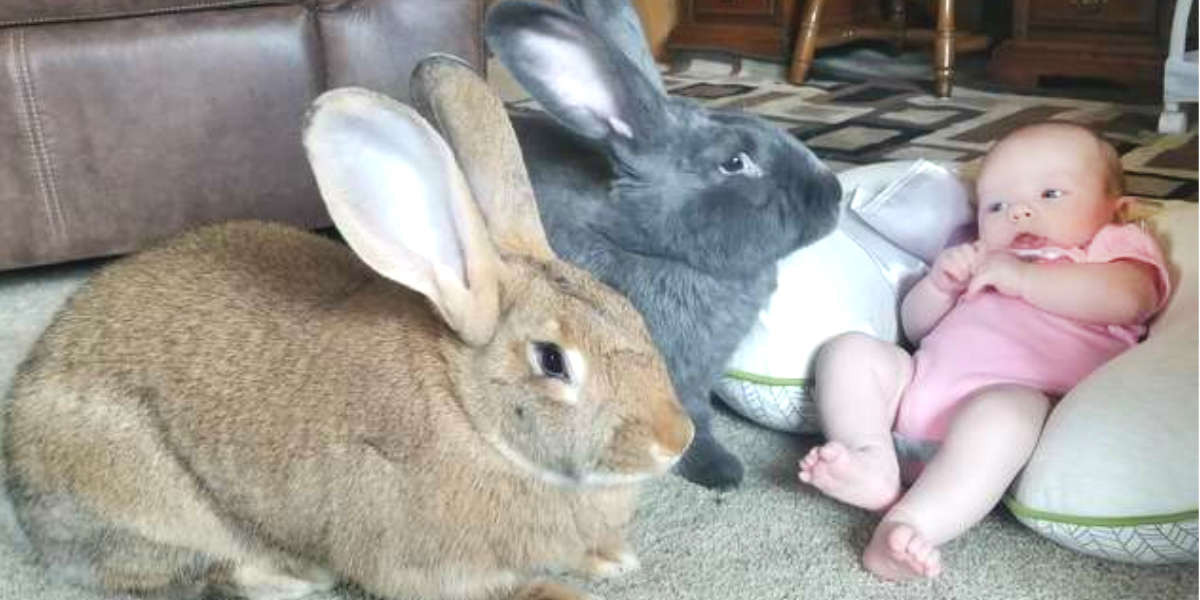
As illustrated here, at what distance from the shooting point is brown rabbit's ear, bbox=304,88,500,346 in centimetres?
70

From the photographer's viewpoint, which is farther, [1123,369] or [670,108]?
[670,108]

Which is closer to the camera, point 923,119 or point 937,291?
point 937,291

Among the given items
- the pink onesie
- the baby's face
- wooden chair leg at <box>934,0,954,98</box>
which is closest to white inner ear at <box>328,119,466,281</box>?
the pink onesie

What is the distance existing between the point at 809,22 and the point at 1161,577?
7.44ft

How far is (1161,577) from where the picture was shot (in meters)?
0.81

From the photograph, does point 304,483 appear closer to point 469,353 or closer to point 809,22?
point 469,353

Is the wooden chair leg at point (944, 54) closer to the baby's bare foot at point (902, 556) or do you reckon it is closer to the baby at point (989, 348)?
the baby at point (989, 348)

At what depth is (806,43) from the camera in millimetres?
2932

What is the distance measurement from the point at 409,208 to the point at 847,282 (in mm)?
486

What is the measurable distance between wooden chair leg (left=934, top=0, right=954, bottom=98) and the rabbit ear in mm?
1781

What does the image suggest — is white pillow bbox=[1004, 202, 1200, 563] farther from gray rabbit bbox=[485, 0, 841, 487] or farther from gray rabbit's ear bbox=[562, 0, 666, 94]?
gray rabbit's ear bbox=[562, 0, 666, 94]

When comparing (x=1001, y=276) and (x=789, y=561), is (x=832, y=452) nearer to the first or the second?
(x=789, y=561)

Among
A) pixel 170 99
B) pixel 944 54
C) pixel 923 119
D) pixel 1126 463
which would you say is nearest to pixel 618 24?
pixel 1126 463

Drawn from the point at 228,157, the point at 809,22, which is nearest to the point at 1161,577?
the point at 228,157
